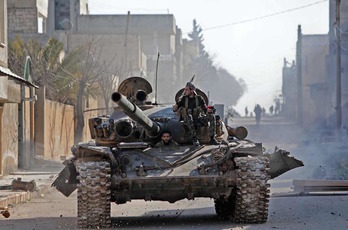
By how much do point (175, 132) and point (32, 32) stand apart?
115ft

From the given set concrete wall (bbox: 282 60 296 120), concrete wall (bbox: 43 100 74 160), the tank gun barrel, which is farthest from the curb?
concrete wall (bbox: 282 60 296 120)

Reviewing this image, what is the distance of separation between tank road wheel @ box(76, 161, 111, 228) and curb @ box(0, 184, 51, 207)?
412cm

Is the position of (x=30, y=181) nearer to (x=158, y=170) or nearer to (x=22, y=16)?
(x=158, y=170)

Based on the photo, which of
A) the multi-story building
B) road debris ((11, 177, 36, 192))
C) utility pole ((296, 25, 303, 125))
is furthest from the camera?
utility pole ((296, 25, 303, 125))

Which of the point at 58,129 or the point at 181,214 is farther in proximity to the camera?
the point at 58,129

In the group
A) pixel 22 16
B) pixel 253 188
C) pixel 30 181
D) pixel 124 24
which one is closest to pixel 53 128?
pixel 30 181

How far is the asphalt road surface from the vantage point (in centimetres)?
1354

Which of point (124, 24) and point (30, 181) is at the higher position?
point (124, 24)

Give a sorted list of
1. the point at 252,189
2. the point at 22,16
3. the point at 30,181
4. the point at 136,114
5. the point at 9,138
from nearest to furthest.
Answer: the point at 252,189 < the point at 136,114 < the point at 30,181 < the point at 9,138 < the point at 22,16

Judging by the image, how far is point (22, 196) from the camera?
1888cm

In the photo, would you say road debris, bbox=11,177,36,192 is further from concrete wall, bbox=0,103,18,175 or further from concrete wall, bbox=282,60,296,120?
concrete wall, bbox=282,60,296,120

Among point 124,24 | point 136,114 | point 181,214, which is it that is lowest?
point 181,214

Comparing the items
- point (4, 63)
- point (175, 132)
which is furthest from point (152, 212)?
point (4, 63)

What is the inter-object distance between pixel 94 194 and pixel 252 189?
2.12m
